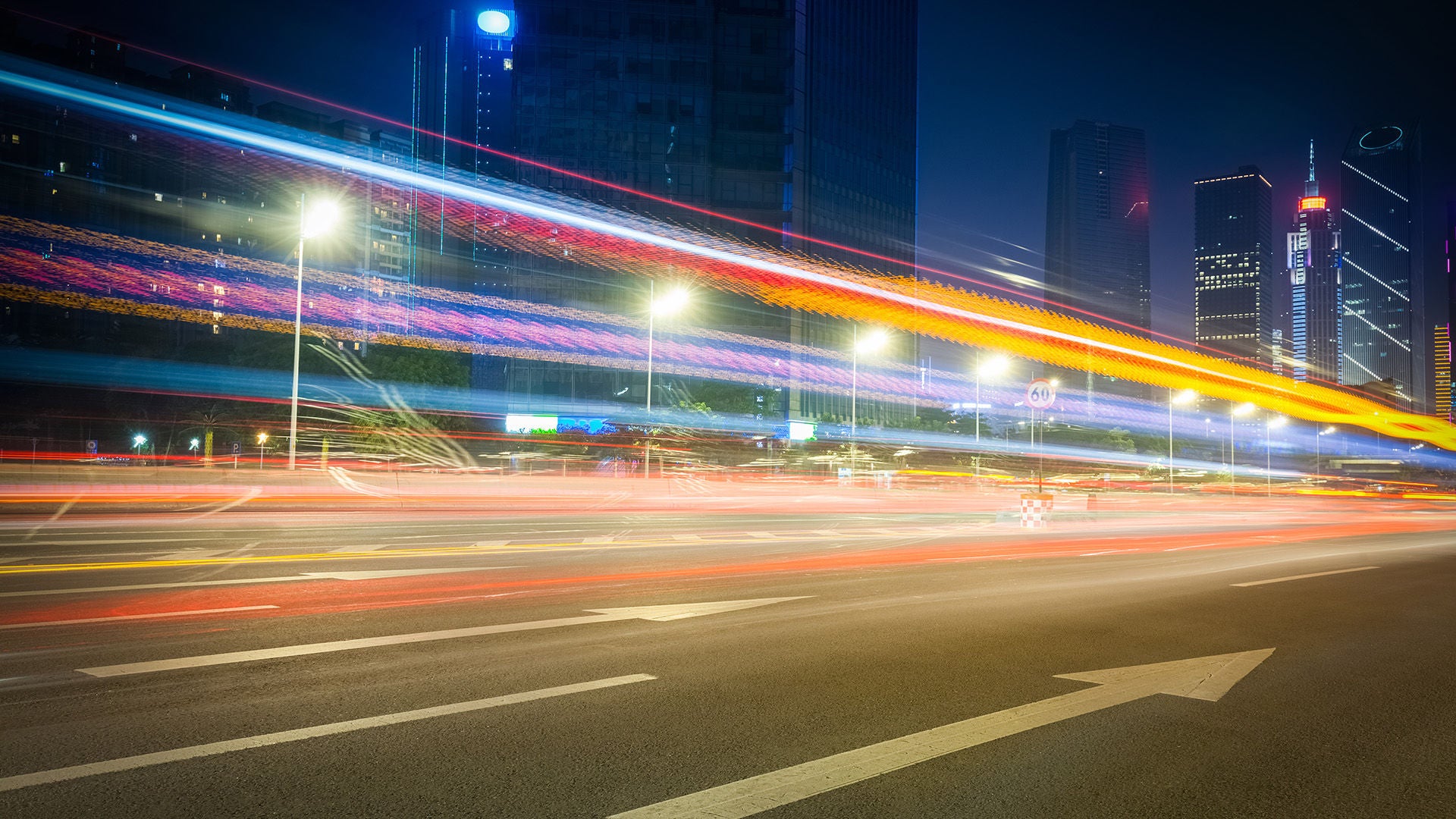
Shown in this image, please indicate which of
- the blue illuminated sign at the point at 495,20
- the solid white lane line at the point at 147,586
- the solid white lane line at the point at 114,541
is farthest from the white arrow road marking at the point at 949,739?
the blue illuminated sign at the point at 495,20

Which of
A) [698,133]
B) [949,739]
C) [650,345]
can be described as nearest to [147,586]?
[949,739]

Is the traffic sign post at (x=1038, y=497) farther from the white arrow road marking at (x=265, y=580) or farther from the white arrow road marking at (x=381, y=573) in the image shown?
the white arrow road marking at (x=381, y=573)

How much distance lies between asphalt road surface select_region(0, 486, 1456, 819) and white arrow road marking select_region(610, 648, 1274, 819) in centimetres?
3

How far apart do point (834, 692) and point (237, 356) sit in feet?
203

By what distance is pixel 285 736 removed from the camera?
4.73 meters

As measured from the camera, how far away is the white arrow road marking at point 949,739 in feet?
12.8

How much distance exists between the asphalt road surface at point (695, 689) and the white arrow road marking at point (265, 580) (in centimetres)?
7

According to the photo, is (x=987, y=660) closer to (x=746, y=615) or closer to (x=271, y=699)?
(x=746, y=615)

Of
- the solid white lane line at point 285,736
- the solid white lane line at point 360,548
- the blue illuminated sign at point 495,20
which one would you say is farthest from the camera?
the blue illuminated sign at point 495,20

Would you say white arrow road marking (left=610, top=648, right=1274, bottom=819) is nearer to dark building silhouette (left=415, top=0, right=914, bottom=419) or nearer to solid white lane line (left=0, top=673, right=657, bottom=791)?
solid white lane line (left=0, top=673, right=657, bottom=791)

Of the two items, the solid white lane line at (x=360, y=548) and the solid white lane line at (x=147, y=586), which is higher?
the solid white lane line at (x=147, y=586)

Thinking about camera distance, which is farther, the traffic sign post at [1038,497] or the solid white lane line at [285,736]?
the traffic sign post at [1038,497]

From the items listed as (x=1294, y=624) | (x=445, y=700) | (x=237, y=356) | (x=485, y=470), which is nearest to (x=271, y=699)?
(x=445, y=700)

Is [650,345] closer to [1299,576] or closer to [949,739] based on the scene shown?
[1299,576]
